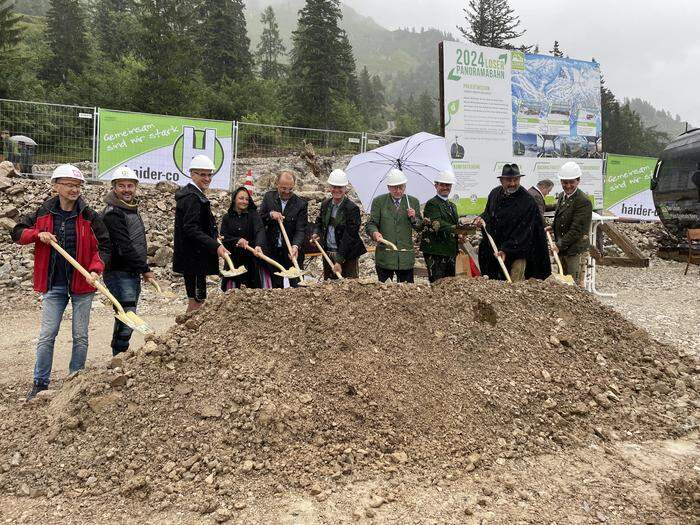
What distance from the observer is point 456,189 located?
24.3ft

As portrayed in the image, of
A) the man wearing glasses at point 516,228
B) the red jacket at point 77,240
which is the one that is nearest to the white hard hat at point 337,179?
the man wearing glasses at point 516,228

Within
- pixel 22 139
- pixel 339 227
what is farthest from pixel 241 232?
pixel 22 139

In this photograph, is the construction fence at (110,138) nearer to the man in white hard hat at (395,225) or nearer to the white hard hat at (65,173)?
the man in white hard hat at (395,225)

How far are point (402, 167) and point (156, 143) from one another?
4.73 m

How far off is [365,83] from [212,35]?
36.3 m

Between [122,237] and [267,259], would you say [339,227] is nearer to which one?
[267,259]

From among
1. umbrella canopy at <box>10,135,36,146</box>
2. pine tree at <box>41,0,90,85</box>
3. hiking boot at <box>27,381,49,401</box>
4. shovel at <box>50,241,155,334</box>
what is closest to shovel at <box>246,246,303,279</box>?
shovel at <box>50,241,155,334</box>

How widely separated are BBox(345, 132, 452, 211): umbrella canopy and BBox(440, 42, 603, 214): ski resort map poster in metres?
1.62

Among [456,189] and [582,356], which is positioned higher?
[456,189]

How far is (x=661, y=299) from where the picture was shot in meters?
7.84

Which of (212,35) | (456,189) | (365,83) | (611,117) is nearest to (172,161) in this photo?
(456,189)

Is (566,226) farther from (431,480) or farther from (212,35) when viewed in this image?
(212,35)

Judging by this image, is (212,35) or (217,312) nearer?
(217,312)

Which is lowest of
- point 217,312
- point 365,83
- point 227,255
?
point 217,312
